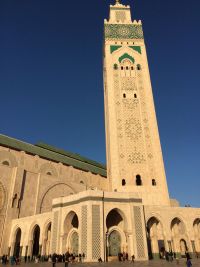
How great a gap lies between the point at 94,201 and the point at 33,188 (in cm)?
878

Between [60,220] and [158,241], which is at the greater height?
[60,220]

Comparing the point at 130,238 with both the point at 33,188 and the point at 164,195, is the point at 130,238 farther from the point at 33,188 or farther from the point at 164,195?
the point at 33,188

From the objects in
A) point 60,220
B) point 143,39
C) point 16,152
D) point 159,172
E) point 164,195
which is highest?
point 143,39

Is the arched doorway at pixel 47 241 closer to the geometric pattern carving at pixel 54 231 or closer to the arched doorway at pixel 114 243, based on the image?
the geometric pattern carving at pixel 54 231

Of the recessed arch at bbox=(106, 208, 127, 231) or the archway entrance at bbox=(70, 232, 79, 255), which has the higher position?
the recessed arch at bbox=(106, 208, 127, 231)

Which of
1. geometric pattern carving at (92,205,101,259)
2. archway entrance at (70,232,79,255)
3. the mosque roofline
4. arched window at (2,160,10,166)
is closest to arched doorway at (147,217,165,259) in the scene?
geometric pattern carving at (92,205,101,259)

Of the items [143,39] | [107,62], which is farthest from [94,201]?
[143,39]

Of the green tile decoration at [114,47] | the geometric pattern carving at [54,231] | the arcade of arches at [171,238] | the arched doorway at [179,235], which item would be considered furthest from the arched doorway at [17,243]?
the green tile decoration at [114,47]

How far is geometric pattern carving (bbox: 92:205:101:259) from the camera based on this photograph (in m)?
12.4

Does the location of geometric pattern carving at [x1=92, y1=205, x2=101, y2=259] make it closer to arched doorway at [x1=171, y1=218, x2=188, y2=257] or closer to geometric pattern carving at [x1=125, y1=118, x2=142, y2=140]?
arched doorway at [x1=171, y1=218, x2=188, y2=257]

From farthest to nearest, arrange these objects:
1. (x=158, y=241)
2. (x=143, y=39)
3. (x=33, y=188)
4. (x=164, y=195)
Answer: (x=143, y=39) → (x=33, y=188) → (x=164, y=195) → (x=158, y=241)

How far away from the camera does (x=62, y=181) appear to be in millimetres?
23266

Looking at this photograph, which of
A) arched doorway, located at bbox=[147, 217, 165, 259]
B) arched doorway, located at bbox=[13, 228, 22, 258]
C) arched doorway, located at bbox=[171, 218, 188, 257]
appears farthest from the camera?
arched doorway, located at bbox=[13, 228, 22, 258]

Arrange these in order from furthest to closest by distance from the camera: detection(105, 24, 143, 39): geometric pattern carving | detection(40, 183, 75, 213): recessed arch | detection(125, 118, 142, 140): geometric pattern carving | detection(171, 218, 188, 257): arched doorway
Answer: detection(105, 24, 143, 39): geometric pattern carving
detection(40, 183, 75, 213): recessed arch
detection(125, 118, 142, 140): geometric pattern carving
detection(171, 218, 188, 257): arched doorway
